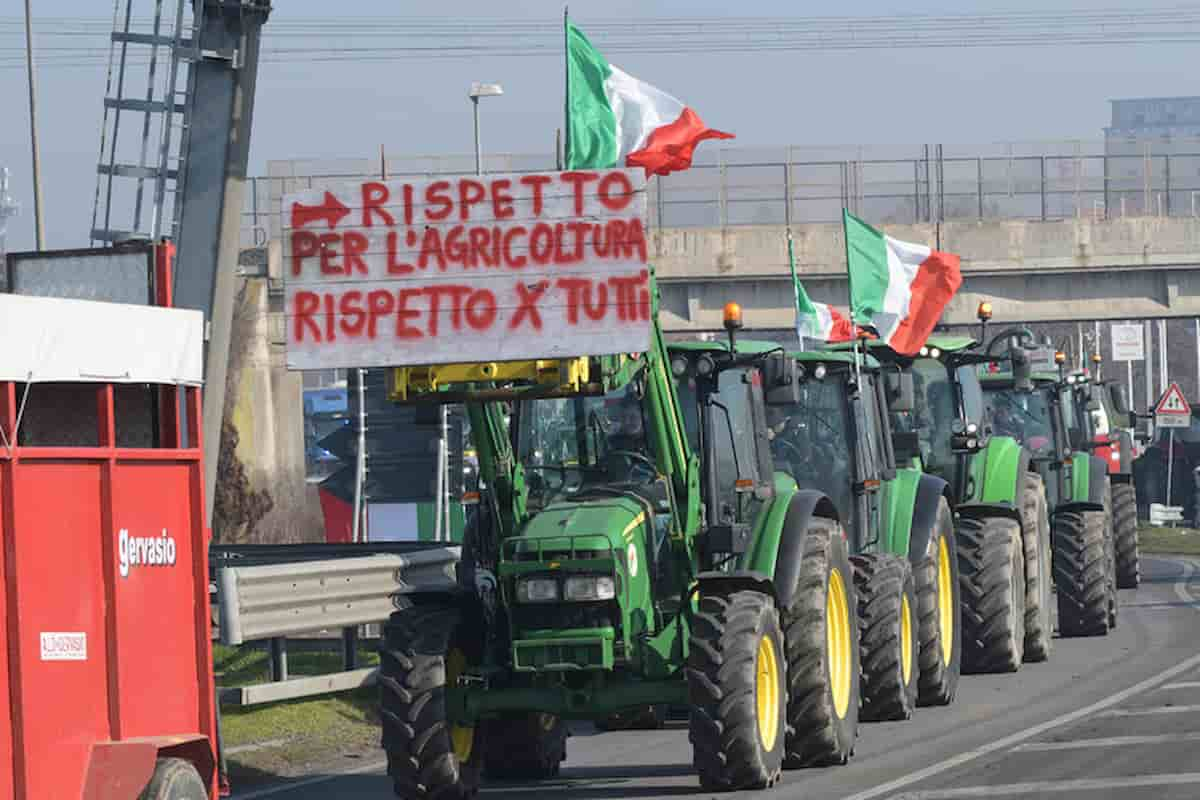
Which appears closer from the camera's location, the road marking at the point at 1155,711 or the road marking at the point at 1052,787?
the road marking at the point at 1052,787

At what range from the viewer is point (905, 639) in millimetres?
16781

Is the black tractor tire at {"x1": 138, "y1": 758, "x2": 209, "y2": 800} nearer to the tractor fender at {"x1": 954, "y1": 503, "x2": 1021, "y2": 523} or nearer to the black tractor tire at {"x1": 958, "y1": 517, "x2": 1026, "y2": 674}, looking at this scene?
the black tractor tire at {"x1": 958, "y1": 517, "x2": 1026, "y2": 674}

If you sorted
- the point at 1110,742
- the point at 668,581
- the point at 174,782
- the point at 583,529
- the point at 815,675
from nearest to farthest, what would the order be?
the point at 174,782 < the point at 583,529 < the point at 668,581 < the point at 815,675 < the point at 1110,742

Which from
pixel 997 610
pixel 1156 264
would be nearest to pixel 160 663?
pixel 997 610

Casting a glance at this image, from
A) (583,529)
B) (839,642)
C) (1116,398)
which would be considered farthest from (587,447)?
(1116,398)

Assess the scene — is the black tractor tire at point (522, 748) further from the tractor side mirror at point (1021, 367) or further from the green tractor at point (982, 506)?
the tractor side mirror at point (1021, 367)

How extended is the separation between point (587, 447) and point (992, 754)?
314 cm

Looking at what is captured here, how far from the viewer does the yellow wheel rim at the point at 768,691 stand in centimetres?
1356

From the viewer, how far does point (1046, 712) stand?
1689cm

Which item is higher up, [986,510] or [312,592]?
[986,510]

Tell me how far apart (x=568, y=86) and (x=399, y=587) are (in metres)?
4.03

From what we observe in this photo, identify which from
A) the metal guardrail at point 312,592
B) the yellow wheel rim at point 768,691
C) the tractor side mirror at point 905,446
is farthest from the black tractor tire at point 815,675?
the tractor side mirror at point 905,446

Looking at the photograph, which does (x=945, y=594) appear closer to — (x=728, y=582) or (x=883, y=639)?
(x=883, y=639)

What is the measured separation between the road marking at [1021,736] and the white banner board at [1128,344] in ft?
144
